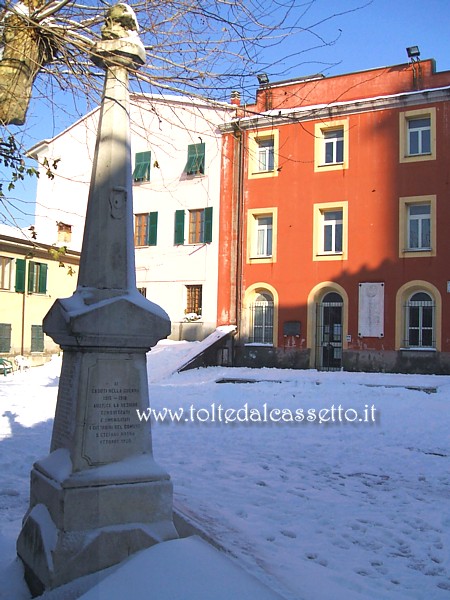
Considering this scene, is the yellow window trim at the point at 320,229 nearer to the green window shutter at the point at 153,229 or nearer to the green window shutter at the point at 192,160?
the green window shutter at the point at 192,160

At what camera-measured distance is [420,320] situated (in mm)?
19172

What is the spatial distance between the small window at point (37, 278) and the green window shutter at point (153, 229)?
4732 mm

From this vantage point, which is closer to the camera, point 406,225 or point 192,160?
point 406,225

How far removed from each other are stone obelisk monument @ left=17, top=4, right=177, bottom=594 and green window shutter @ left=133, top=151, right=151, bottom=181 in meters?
20.8

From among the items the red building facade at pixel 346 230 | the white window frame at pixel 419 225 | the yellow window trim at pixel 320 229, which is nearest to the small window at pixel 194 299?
the red building facade at pixel 346 230

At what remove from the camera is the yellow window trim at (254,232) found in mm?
21703

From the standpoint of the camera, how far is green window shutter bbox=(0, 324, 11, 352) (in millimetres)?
22875

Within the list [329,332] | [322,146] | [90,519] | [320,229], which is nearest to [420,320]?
[329,332]

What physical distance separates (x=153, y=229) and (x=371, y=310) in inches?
380

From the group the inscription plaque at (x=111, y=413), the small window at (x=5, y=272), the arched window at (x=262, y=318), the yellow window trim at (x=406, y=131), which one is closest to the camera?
the inscription plaque at (x=111, y=413)

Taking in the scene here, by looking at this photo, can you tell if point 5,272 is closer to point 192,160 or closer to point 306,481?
point 192,160

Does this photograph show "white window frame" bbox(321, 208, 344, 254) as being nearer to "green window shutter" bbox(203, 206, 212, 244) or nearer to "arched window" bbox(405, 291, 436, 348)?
"arched window" bbox(405, 291, 436, 348)

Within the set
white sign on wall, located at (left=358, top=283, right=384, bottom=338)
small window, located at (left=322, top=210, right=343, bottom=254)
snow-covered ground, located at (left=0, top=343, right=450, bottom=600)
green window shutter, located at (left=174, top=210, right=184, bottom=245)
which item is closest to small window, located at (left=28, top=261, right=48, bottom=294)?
green window shutter, located at (left=174, top=210, right=184, bottom=245)

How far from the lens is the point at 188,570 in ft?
10.8
